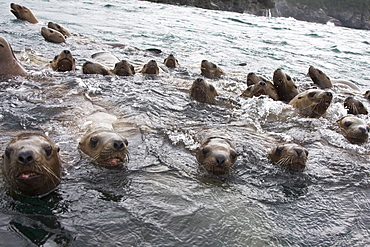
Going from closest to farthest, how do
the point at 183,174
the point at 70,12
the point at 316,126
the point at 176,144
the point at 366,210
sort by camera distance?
the point at 366,210 < the point at 183,174 < the point at 176,144 < the point at 316,126 < the point at 70,12

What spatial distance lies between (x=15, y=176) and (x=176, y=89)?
4.90m

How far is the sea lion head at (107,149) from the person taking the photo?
175 inches

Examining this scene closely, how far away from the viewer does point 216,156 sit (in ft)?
14.7

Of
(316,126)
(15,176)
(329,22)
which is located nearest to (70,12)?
(316,126)

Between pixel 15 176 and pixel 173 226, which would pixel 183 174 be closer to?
pixel 173 226

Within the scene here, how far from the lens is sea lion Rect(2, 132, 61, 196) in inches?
139

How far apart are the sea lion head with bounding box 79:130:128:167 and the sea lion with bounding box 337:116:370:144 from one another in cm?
363

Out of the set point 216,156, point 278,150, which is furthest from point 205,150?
point 278,150

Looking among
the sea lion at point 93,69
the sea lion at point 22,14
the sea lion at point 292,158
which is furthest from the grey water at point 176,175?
the sea lion at point 22,14

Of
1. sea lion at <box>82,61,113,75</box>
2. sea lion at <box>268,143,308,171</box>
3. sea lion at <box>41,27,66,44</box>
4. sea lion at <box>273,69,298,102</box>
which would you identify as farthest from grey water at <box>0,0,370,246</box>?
sea lion at <box>41,27,66,44</box>

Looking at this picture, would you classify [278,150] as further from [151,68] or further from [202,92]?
[151,68]

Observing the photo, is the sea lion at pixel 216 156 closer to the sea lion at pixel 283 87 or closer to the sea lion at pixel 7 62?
the sea lion at pixel 283 87

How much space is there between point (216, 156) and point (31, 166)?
201 cm

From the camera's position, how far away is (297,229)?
365cm
